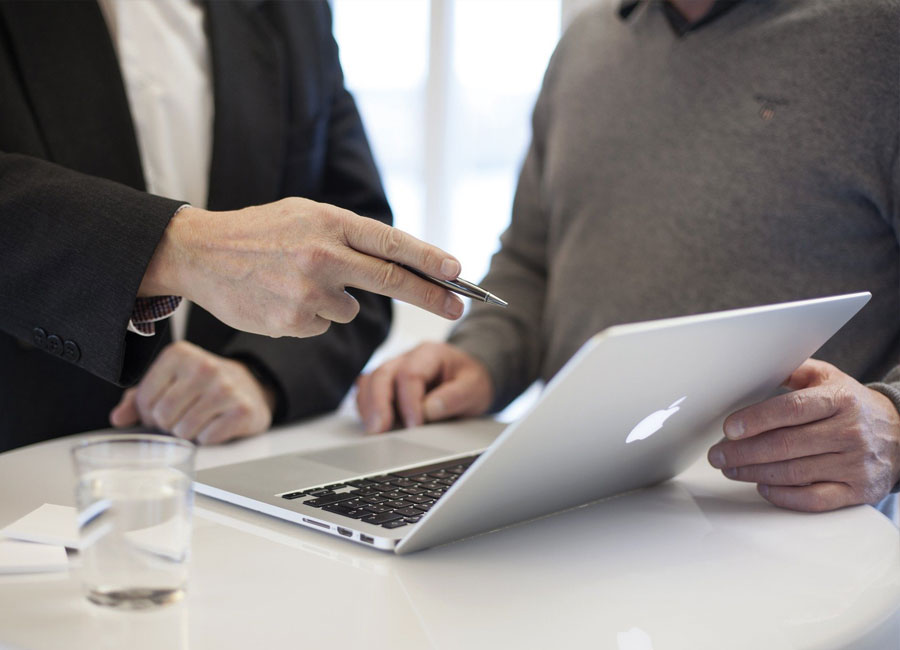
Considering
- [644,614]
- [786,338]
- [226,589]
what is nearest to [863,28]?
[786,338]

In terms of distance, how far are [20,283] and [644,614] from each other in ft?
2.19

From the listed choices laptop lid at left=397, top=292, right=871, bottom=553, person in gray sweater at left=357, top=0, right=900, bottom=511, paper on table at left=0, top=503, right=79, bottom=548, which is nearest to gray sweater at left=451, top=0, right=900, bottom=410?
person in gray sweater at left=357, top=0, right=900, bottom=511

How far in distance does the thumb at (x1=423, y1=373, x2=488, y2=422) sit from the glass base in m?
0.61

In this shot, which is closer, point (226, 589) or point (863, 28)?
point (226, 589)

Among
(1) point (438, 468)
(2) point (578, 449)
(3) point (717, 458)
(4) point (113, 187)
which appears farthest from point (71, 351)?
(3) point (717, 458)

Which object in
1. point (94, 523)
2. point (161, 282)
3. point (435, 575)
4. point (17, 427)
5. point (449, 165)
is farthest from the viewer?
point (449, 165)

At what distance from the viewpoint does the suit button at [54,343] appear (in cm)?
86

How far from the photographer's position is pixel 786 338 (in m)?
0.70

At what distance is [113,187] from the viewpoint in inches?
32.7

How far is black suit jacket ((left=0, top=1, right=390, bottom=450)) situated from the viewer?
83 cm

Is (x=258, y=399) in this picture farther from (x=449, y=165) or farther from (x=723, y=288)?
(x=449, y=165)

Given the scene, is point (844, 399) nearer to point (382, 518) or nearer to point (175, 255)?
point (382, 518)

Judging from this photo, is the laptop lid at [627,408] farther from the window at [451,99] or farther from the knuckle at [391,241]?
the window at [451,99]

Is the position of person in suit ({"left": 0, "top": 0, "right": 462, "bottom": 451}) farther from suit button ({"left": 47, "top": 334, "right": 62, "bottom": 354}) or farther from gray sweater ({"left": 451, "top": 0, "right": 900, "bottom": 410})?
gray sweater ({"left": 451, "top": 0, "right": 900, "bottom": 410})
